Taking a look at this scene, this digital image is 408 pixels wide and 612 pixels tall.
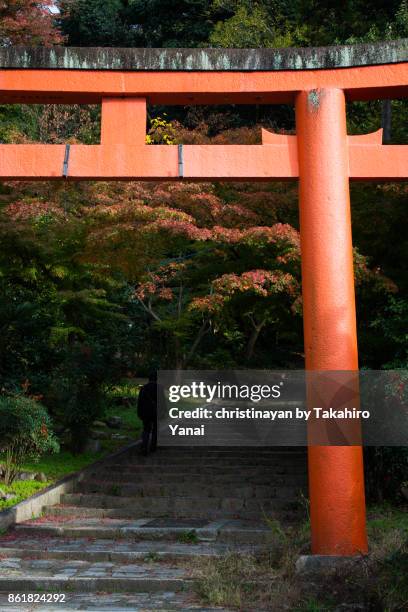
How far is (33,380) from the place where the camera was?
14258 millimetres

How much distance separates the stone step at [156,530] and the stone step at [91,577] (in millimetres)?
1179

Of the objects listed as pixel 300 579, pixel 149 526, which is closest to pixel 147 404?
pixel 149 526

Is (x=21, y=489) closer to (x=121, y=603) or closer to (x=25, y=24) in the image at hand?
(x=121, y=603)

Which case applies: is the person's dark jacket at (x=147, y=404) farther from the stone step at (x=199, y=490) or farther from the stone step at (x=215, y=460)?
the stone step at (x=199, y=490)

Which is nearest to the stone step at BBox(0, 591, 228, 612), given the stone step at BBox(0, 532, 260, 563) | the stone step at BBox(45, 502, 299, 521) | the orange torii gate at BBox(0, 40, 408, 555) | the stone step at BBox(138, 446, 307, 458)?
the stone step at BBox(0, 532, 260, 563)

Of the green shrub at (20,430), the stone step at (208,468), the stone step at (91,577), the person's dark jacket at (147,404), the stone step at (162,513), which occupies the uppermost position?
the person's dark jacket at (147,404)

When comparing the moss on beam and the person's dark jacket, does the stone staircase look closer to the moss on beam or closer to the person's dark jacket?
the person's dark jacket

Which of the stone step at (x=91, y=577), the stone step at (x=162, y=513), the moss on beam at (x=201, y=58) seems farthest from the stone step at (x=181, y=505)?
the moss on beam at (x=201, y=58)

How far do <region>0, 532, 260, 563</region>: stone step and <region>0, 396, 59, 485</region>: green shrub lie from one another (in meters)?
2.40

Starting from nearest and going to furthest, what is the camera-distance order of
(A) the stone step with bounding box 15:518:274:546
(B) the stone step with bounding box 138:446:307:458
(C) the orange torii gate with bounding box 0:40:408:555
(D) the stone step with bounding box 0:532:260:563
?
(C) the orange torii gate with bounding box 0:40:408:555, (D) the stone step with bounding box 0:532:260:563, (A) the stone step with bounding box 15:518:274:546, (B) the stone step with bounding box 138:446:307:458

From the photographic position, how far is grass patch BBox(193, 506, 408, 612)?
17.0ft

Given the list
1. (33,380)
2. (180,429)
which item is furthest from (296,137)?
(180,429)

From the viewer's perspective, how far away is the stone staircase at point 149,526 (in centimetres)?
649

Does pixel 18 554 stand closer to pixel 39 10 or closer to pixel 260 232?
pixel 260 232
